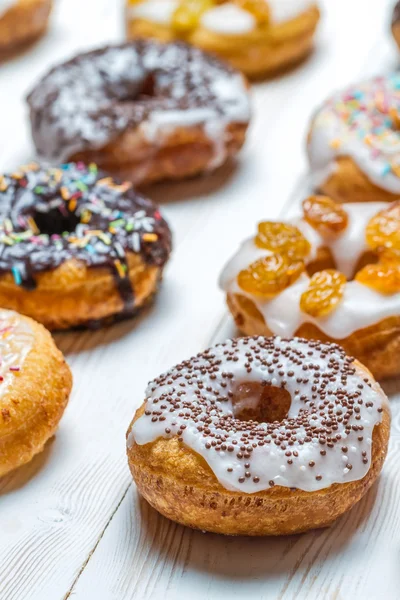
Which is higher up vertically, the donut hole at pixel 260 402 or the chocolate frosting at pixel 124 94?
the chocolate frosting at pixel 124 94

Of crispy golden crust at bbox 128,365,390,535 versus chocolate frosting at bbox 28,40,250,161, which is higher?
chocolate frosting at bbox 28,40,250,161

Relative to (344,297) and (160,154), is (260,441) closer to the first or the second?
(344,297)

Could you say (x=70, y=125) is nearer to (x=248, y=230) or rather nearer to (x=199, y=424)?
(x=248, y=230)

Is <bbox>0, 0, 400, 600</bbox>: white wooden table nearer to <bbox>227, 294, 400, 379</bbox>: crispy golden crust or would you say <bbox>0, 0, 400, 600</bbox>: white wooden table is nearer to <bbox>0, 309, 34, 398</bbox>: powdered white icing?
<bbox>227, 294, 400, 379</bbox>: crispy golden crust

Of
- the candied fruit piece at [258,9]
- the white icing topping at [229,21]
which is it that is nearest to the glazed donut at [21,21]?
the white icing topping at [229,21]

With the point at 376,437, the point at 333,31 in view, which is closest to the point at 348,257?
the point at 376,437

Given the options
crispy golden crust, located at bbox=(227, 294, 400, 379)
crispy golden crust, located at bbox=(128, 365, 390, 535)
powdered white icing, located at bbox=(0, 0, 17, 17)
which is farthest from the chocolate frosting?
crispy golden crust, located at bbox=(128, 365, 390, 535)

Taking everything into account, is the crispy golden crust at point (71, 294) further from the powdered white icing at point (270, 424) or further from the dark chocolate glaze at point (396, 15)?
the dark chocolate glaze at point (396, 15)
